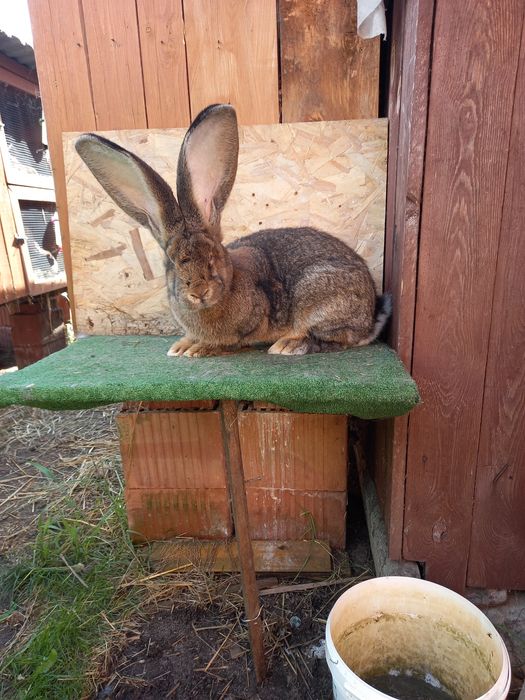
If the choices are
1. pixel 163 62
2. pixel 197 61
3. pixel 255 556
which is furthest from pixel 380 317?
pixel 163 62

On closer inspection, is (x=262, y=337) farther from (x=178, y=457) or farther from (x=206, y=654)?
(x=206, y=654)

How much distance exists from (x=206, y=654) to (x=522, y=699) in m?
1.15

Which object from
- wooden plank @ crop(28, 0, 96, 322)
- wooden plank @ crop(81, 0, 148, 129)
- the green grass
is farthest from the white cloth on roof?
the green grass

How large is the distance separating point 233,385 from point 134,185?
0.82 meters

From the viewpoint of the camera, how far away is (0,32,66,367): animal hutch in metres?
4.54

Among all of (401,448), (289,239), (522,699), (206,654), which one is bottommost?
(206,654)

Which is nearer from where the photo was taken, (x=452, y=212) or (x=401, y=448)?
(x=452, y=212)

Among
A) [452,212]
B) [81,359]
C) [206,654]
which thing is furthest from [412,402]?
[206,654]

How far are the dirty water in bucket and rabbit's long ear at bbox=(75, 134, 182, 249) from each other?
1791 mm

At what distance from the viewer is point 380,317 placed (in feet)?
6.74

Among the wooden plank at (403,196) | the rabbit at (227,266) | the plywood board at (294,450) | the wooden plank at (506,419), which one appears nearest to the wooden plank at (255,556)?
the plywood board at (294,450)

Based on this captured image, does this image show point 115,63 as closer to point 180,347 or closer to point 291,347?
point 180,347

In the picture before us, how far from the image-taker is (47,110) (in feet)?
7.89

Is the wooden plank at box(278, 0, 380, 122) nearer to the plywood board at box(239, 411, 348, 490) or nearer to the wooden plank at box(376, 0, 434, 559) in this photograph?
the wooden plank at box(376, 0, 434, 559)
